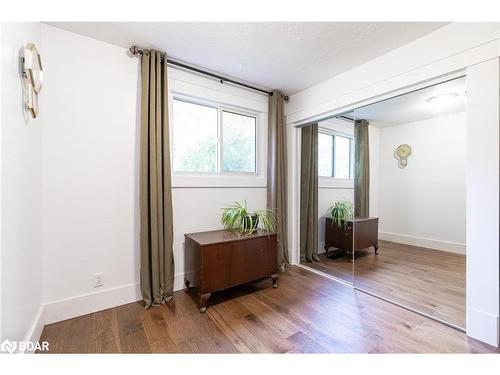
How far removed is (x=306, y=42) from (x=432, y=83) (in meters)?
1.04

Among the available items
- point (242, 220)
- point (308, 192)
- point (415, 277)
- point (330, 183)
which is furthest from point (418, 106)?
point (242, 220)

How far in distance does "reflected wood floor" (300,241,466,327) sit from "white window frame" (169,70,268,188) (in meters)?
1.51

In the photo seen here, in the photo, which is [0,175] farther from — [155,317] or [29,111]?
[155,317]

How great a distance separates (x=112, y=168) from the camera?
1848mm

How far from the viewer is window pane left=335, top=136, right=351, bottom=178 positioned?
9.32ft

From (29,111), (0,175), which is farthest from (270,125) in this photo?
(0,175)

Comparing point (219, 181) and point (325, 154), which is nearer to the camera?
point (219, 181)

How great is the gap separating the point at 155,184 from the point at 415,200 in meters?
2.46

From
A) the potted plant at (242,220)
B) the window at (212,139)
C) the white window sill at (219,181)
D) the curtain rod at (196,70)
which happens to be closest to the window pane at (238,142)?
the window at (212,139)

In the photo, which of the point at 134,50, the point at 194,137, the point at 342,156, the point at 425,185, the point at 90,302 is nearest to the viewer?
the point at 90,302

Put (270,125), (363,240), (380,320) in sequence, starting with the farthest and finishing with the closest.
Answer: (270,125) → (363,240) → (380,320)

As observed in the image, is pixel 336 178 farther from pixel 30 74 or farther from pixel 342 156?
pixel 30 74

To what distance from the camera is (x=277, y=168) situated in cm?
273

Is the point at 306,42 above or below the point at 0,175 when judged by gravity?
above
